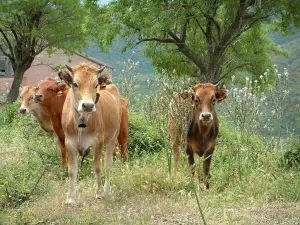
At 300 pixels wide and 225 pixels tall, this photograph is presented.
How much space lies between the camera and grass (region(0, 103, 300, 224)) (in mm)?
6547

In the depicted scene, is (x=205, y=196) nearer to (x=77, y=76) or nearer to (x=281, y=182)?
(x=281, y=182)

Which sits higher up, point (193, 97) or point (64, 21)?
point (64, 21)

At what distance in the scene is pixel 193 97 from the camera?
9312mm

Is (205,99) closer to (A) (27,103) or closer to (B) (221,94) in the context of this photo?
(B) (221,94)

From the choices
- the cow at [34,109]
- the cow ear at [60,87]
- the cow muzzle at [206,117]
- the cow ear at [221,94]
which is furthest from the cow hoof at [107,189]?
the cow at [34,109]

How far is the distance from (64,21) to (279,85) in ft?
76.0

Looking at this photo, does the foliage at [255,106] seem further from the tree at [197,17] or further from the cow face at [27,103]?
the tree at [197,17]

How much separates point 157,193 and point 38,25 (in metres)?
24.6

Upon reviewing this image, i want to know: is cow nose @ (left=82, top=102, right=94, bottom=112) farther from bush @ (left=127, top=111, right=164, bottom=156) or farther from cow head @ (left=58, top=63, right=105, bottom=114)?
bush @ (left=127, top=111, right=164, bottom=156)

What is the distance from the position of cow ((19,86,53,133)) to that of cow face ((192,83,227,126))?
3.12 m

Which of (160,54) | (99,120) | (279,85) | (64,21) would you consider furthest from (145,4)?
(99,120)

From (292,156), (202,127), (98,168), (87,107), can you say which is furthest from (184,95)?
(292,156)

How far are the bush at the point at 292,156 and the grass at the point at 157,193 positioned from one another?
125 millimetres

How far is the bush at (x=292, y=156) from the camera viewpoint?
936 centimetres
